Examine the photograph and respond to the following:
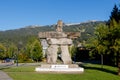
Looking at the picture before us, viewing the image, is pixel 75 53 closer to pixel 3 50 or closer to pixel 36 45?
pixel 36 45

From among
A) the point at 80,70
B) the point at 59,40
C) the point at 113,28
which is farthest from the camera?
the point at 59,40

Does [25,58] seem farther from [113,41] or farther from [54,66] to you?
[113,41]

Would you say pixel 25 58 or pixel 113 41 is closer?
pixel 113 41

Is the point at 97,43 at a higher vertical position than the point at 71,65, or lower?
higher

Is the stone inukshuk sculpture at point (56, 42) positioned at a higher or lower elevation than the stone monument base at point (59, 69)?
higher

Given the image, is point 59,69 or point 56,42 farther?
point 56,42

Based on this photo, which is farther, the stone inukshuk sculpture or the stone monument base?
the stone inukshuk sculpture

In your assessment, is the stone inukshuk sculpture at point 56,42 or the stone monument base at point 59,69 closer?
the stone monument base at point 59,69

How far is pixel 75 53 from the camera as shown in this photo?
7900cm

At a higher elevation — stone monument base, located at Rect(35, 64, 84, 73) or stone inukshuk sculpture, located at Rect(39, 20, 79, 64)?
stone inukshuk sculpture, located at Rect(39, 20, 79, 64)

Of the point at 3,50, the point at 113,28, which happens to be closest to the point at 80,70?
the point at 113,28

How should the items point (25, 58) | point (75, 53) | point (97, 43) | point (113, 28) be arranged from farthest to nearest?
point (75, 53), point (25, 58), point (97, 43), point (113, 28)

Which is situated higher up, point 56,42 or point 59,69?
point 56,42

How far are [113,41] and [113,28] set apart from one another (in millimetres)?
1136
